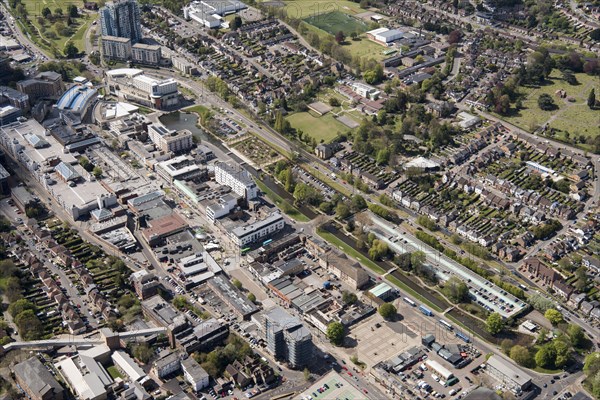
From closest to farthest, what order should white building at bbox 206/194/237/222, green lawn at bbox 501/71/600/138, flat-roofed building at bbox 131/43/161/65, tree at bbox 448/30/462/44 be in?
white building at bbox 206/194/237/222
green lawn at bbox 501/71/600/138
flat-roofed building at bbox 131/43/161/65
tree at bbox 448/30/462/44

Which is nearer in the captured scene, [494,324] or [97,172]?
[494,324]

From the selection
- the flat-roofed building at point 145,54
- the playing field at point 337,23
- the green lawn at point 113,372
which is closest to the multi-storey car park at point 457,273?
the green lawn at point 113,372

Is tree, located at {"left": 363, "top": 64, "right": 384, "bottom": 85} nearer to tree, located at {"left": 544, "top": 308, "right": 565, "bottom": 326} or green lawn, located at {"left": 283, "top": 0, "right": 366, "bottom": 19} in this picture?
green lawn, located at {"left": 283, "top": 0, "right": 366, "bottom": 19}

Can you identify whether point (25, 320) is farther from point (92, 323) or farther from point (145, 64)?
point (145, 64)

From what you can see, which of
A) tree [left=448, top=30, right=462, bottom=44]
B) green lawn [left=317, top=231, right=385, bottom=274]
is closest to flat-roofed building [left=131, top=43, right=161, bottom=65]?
tree [left=448, top=30, right=462, bottom=44]

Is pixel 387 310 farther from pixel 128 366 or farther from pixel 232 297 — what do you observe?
pixel 128 366

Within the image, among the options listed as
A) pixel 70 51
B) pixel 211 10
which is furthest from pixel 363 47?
pixel 70 51
